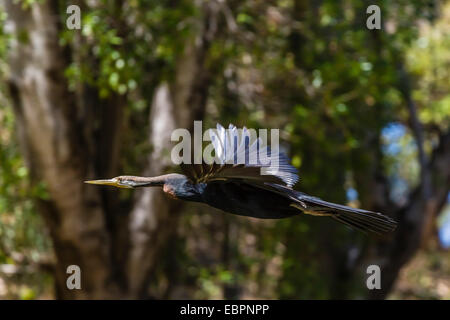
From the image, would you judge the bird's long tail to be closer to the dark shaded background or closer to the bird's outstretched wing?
the bird's outstretched wing

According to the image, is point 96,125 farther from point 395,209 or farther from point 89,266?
point 395,209

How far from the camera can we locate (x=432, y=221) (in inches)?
331

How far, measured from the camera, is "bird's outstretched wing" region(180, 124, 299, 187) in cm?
237

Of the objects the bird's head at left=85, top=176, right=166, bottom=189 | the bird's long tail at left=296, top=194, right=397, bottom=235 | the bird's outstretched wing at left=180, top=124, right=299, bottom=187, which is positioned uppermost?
the bird's outstretched wing at left=180, top=124, right=299, bottom=187

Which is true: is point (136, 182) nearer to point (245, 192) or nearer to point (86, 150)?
point (245, 192)

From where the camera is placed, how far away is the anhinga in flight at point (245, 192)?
2.54 m

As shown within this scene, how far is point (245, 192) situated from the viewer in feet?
8.62

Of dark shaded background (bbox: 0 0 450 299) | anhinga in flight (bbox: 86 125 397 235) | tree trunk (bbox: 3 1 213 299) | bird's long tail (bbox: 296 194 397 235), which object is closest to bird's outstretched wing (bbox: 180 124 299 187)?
anhinga in flight (bbox: 86 125 397 235)

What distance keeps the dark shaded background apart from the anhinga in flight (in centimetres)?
259

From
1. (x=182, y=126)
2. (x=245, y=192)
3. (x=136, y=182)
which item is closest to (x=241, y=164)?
(x=245, y=192)

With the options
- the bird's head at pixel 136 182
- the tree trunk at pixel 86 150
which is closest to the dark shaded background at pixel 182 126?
the tree trunk at pixel 86 150

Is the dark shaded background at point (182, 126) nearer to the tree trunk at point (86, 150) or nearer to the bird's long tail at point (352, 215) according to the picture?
the tree trunk at point (86, 150)

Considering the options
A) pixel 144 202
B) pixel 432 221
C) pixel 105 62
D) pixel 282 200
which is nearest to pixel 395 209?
pixel 432 221

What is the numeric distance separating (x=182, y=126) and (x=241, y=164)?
3.83 m
